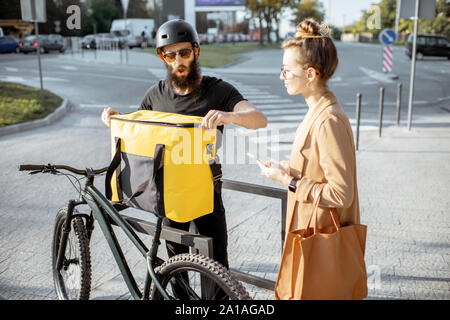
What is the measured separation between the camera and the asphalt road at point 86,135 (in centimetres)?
408

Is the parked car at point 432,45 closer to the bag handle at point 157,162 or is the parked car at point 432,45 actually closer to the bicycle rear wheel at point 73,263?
the bicycle rear wheel at point 73,263

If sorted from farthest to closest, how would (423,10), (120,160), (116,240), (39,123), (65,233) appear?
(39,123) < (423,10) < (65,233) < (116,240) < (120,160)

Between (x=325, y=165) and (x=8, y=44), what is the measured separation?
18990 mm

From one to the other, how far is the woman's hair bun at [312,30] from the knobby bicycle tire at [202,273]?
3.52 feet

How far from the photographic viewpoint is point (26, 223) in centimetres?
495

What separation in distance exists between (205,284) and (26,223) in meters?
3.42

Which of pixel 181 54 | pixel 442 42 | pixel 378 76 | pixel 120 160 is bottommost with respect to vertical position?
pixel 378 76

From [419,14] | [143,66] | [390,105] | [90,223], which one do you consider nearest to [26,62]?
[143,66]

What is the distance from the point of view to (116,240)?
2586mm

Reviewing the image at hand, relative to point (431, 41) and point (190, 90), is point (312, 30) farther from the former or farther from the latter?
point (431, 41)

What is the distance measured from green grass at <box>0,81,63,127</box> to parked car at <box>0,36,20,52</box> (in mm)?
1928

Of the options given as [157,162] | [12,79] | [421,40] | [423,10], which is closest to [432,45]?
[421,40]

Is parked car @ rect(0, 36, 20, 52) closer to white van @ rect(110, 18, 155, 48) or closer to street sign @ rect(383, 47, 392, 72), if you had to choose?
street sign @ rect(383, 47, 392, 72)

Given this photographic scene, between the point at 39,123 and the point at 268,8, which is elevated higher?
the point at 268,8
